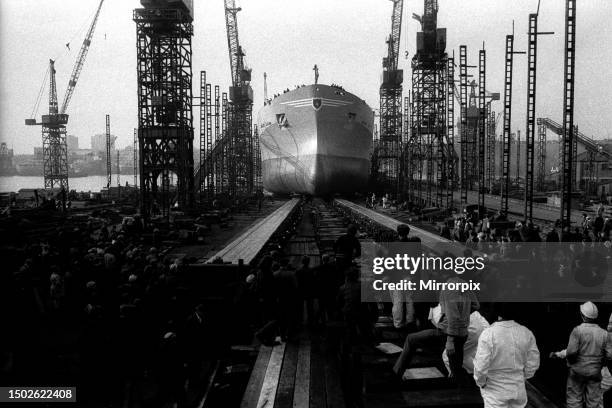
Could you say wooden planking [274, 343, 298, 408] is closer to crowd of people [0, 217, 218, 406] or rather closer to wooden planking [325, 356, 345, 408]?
wooden planking [325, 356, 345, 408]

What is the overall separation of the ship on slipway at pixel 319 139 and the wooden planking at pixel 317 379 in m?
36.4

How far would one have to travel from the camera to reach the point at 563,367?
299 inches

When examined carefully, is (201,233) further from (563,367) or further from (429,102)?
(429,102)

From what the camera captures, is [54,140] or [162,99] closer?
[162,99]

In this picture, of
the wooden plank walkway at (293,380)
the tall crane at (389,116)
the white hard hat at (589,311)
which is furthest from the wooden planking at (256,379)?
the tall crane at (389,116)

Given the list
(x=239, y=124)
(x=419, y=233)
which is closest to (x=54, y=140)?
(x=239, y=124)

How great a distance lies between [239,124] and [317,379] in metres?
62.6

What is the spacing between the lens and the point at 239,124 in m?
67.5

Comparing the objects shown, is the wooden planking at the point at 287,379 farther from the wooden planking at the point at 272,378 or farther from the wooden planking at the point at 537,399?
the wooden planking at the point at 537,399

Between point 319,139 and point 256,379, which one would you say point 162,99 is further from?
point 256,379

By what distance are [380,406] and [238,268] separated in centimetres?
559

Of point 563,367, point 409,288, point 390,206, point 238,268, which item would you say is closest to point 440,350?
point 409,288

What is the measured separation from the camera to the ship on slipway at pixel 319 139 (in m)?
44.2

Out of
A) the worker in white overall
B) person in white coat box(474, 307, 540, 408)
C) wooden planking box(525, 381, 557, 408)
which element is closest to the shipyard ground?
wooden planking box(525, 381, 557, 408)
